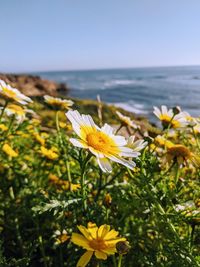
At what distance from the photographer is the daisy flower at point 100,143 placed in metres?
1.20

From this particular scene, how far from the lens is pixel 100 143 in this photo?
4.22 feet

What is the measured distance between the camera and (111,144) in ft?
4.45

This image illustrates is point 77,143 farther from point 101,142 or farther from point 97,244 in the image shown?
point 97,244

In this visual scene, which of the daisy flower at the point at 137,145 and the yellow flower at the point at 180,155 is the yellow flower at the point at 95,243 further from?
the yellow flower at the point at 180,155

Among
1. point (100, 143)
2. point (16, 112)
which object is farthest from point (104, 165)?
point (16, 112)

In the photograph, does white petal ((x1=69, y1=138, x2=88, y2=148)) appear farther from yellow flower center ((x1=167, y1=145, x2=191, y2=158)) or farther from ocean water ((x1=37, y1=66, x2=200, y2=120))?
ocean water ((x1=37, y1=66, x2=200, y2=120))

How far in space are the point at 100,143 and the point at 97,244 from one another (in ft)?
1.12

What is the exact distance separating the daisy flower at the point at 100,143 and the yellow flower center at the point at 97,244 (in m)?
0.26

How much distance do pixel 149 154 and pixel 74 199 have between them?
0.37 metres

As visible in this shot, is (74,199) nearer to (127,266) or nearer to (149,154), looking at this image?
(149,154)

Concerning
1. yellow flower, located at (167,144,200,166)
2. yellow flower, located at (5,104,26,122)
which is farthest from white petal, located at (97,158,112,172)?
yellow flower, located at (5,104,26,122)

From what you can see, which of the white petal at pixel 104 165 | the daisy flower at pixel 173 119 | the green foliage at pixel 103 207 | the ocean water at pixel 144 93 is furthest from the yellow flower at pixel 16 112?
the ocean water at pixel 144 93

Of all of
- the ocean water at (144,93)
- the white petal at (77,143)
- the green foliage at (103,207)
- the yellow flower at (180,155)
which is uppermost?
the white petal at (77,143)

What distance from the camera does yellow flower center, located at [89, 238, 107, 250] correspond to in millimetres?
1221
